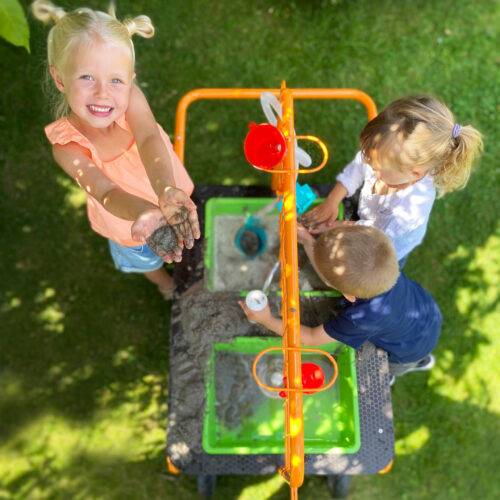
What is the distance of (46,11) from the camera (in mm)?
1511

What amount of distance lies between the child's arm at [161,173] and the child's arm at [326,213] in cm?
83

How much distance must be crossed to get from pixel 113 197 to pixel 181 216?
1.04ft

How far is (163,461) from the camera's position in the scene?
9.01ft

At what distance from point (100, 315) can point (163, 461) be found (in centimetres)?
96

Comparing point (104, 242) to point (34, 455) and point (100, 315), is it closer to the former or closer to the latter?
point (100, 315)

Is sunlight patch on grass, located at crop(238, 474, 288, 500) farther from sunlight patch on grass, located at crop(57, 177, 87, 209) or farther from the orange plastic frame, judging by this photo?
sunlight patch on grass, located at crop(57, 177, 87, 209)

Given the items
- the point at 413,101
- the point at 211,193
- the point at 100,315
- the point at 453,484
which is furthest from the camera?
the point at 100,315

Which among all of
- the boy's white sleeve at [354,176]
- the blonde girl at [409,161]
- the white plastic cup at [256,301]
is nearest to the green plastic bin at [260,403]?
the white plastic cup at [256,301]

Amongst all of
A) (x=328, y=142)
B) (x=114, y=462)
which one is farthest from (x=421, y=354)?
(x=114, y=462)

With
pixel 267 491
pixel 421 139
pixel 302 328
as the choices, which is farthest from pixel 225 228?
pixel 267 491

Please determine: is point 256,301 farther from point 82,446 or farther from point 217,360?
point 82,446

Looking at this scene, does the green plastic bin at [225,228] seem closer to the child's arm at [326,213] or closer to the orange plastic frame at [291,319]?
the child's arm at [326,213]

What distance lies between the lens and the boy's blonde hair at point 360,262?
5.55 ft

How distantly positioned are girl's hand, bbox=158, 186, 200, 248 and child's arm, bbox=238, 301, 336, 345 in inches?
26.7
